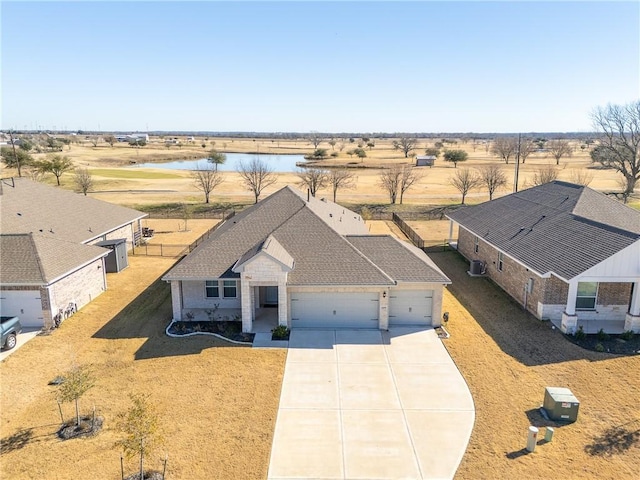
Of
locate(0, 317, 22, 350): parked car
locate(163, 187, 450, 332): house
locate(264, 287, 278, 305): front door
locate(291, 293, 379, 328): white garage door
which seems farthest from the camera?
locate(264, 287, 278, 305): front door

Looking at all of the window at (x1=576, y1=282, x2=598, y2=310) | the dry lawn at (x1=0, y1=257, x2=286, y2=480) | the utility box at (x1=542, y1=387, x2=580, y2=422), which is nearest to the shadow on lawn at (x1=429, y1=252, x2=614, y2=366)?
the window at (x1=576, y1=282, x2=598, y2=310)

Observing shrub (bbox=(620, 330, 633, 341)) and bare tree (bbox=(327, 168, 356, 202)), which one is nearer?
shrub (bbox=(620, 330, 633, 341))

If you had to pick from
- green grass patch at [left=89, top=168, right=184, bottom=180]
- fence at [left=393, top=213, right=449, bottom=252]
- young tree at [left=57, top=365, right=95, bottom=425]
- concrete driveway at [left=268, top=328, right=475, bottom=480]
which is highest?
green grass patch at [left=89, top=168, right=184, bottom=180]

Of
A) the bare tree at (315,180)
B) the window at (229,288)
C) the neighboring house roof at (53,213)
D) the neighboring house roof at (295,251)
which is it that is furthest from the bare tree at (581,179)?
the neighboring house roof at (53,213)

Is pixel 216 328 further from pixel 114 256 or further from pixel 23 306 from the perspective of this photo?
pixel 114 256

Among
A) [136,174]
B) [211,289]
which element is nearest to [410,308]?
[211,289]

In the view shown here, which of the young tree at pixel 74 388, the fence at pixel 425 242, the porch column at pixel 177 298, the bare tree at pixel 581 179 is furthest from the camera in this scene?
the bare tree at pixel 581 179

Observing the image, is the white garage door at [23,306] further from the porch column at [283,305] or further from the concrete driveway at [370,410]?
the concrete driveway at [370,410]

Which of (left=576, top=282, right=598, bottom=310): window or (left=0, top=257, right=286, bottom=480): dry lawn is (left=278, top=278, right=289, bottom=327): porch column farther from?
(left=576, top=282, right=598, bottom=310): window
